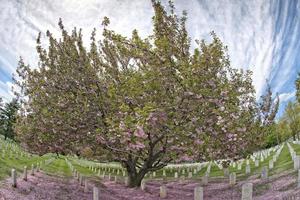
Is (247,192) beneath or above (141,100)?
beneath

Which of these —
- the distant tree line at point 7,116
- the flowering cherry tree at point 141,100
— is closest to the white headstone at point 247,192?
the flowering cherry tree at point 141,100

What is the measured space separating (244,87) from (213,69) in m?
9.13

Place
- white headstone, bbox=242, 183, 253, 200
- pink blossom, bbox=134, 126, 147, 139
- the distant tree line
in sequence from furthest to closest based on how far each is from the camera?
the distant tree line → pink blossom, bbox=134, 126, 147, 139 → white headstone, bbox=242, 183, 253, 200

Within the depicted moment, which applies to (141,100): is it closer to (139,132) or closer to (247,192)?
(139,132)

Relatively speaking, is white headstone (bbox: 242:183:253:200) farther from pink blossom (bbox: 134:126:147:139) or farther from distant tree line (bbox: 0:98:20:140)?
distant tree line (bbox: 0:98:20:140)

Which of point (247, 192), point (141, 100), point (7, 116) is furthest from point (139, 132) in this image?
point (7, 116)

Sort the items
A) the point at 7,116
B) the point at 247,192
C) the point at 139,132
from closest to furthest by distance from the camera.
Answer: the point at 247,192
the point at 139,132
the point at 7,116

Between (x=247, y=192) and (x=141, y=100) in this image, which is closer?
(x=247, y=192)

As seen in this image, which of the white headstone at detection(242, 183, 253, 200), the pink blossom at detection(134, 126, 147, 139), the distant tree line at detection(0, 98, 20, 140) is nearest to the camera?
the white headstone at detection(242, 183, 253, 200)

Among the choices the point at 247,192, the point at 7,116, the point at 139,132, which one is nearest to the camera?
the point at 247,192

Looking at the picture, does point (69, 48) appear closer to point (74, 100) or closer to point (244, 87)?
point (74, 100)

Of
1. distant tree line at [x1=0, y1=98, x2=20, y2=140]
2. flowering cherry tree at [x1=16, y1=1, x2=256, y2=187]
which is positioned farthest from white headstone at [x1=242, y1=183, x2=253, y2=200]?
distant tree line at [x1=0, y1=98, x2=20, y2=140]

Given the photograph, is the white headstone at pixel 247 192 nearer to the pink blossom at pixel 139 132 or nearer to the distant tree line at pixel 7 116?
the pink blossom at pixel 139 132

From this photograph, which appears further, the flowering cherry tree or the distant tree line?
the distant tree line
